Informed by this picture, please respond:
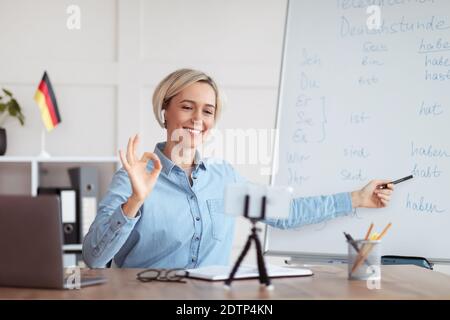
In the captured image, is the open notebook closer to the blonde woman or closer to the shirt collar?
the blonde woman

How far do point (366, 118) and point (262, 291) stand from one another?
106 centimetres

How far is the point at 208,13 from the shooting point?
3625mm

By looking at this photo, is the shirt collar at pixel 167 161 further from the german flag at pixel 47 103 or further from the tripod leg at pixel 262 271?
the german flag at pixel 47 103

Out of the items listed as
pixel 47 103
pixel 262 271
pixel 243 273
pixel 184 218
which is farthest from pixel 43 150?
pixel 262 271

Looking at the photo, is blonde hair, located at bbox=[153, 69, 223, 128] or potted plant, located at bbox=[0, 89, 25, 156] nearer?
blonde hair, located at bbox=[153, 69, 223, 128]

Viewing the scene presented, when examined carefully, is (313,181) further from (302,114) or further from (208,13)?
(208,13)

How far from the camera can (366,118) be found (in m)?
2.29

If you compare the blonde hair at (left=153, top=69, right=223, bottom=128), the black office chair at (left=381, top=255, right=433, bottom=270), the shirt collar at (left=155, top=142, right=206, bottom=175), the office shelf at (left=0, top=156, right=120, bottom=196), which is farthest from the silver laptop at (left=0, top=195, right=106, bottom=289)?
the office shelf at (left=0, top=156, right=120, bottom=196)

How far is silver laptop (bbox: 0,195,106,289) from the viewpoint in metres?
1.34

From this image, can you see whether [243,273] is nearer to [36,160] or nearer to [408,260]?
[408,260]

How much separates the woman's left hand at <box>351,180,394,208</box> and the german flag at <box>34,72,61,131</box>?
179 centimetres

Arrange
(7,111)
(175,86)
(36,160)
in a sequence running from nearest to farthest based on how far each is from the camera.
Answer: (175,86), (36,160), (7,111)

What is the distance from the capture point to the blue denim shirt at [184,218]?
2061 millimetres

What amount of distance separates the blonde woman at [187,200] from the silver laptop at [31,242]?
48 cm
